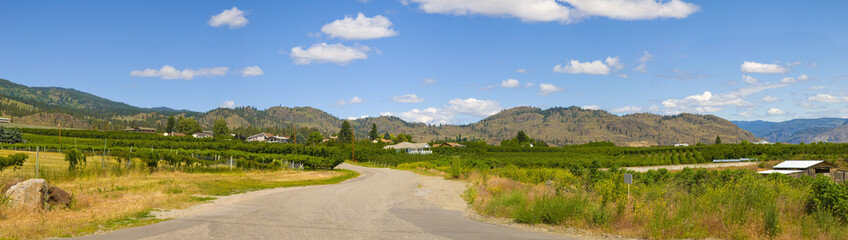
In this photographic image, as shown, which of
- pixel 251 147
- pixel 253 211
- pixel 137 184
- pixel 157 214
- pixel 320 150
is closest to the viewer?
pixel 157 214

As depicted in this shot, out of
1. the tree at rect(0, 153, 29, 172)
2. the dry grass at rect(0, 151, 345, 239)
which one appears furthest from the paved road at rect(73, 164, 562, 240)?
the tree at rect(0, 153, 29, 172)

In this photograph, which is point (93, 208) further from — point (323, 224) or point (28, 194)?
point (323, 224)

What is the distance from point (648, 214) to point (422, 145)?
140m

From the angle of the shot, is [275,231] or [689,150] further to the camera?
[689,150]

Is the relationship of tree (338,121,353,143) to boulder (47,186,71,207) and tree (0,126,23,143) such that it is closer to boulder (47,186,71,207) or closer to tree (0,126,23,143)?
tree (0,126,23,143)

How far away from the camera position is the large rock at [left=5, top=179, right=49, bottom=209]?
1520 centimetres

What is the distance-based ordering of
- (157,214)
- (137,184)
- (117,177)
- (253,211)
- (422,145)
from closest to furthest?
(157,214), (253,211), (137,184), (117,177), (422,145)

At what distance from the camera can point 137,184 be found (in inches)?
1072

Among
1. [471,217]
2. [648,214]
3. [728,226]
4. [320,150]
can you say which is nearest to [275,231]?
[471,217]

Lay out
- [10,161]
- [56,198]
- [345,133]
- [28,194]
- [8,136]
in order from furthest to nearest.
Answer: [345,133] → [8,136] → [10,161] → [56,198] → [28,194]

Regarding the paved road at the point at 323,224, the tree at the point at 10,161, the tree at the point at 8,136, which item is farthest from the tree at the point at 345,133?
the paved road at the point at 323,224

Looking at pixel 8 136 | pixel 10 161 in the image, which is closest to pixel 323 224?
pixel 10 161

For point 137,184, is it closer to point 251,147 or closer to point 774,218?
point 774,218

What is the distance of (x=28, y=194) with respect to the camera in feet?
50.7
